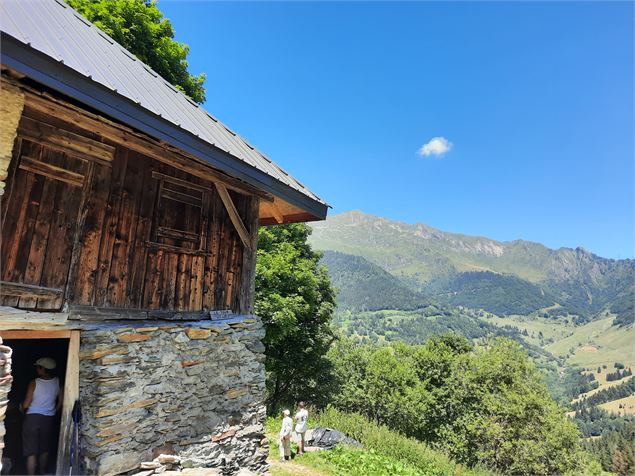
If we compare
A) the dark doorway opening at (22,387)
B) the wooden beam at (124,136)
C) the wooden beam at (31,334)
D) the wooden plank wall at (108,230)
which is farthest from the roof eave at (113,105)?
the dark doorway opening at (22,387)

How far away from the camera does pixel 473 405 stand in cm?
3131

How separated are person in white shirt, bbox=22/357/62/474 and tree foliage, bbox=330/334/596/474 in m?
22.1

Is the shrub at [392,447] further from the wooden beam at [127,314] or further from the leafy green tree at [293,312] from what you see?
the wooden beam at [127,314]

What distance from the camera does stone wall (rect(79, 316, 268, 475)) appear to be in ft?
15.9

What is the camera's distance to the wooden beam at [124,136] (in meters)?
4.48

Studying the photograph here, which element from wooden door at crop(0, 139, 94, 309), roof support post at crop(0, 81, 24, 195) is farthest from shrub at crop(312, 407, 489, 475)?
roof support post at crop(0, 81, 24, 195)

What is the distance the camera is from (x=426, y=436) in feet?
109

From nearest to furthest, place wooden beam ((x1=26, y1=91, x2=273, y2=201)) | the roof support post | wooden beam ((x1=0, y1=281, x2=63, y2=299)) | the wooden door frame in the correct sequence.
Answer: the roof support post, wooden beam ((x1=0, y1=281, x2=63, y2=299)), wooden beam ((x1=26, y1=91, x2=273, y2=201)), the wooden door frame

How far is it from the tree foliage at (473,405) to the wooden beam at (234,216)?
20809 mm

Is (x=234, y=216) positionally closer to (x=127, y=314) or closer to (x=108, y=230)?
(x=108, y=230)

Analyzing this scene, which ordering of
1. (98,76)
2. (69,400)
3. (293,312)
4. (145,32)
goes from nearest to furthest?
(98,76) → (69,400) → (145,32) → (293,312)

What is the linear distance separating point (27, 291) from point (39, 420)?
79.5 inches

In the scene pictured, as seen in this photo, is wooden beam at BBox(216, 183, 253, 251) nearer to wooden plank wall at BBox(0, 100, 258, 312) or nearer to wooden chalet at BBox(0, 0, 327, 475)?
wooden chalet at BBox(0, 0, 327, 475)

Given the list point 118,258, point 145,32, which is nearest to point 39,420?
point 118,258
